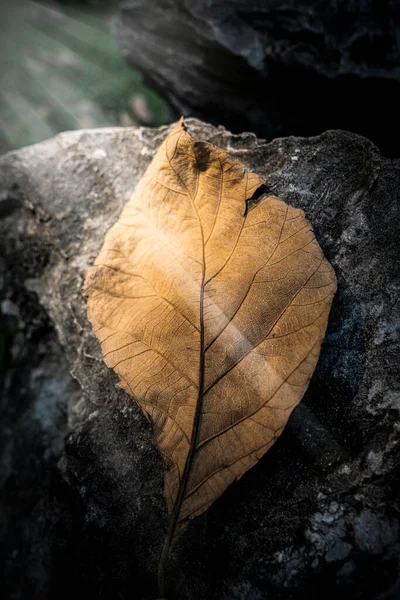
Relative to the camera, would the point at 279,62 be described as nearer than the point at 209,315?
No

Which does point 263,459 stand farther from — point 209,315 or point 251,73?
point 251,73

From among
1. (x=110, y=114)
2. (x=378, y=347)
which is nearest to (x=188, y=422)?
(x=378, y=347)

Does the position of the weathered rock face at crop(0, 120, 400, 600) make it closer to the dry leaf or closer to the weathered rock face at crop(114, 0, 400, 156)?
Answer: the dry leaf

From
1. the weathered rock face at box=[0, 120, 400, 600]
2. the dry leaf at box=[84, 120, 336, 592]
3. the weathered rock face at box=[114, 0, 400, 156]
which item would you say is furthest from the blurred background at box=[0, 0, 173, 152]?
the dry leaf at box=[84, 120, 336, 592]

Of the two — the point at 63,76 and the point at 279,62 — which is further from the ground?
the point at 63,76

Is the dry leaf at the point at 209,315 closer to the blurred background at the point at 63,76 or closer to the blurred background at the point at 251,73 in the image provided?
the blurred background at the point at 251,73

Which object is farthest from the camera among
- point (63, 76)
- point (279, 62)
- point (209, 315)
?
point (63, 76)

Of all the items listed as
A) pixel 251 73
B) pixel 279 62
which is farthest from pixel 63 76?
pixel 279 62
